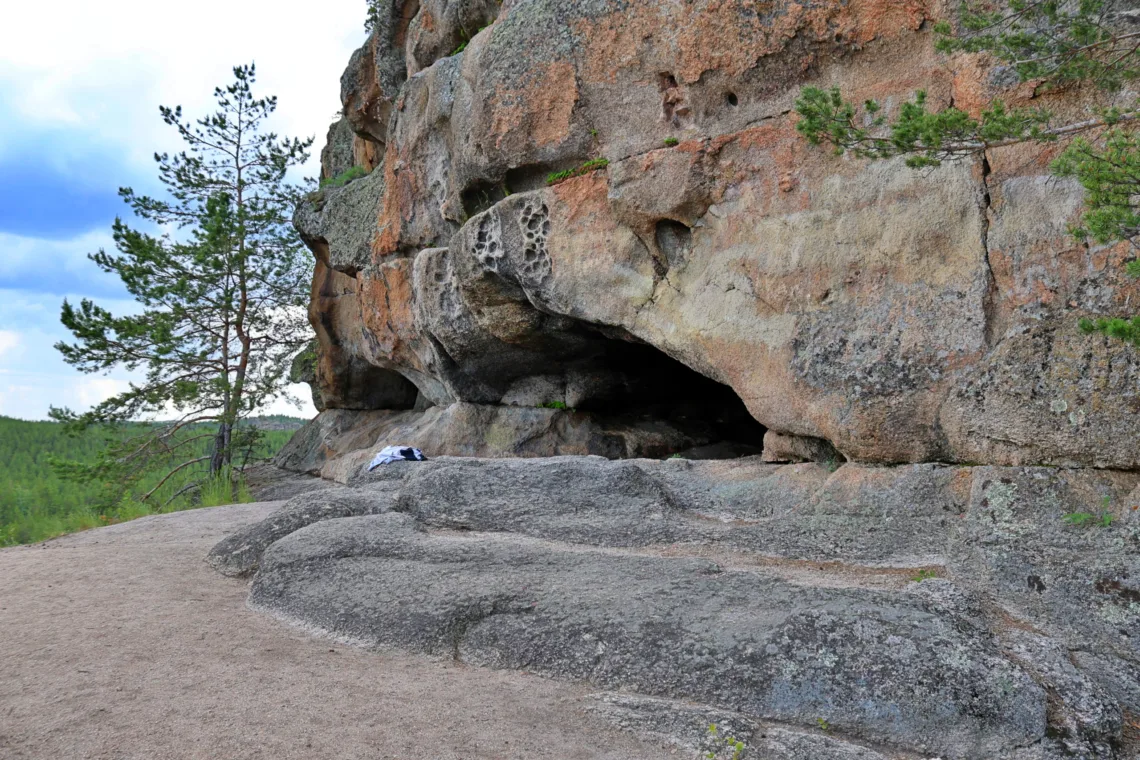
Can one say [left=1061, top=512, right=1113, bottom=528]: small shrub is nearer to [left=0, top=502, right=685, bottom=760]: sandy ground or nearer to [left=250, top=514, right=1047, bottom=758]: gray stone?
[left=250, top=514, right=1047, bottom=758]: gray stone

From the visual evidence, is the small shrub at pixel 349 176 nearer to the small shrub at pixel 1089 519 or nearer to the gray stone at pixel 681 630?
the gray stone at pixel 681 630

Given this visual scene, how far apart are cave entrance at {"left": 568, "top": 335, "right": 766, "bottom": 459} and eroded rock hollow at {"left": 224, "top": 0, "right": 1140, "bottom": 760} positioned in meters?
0.55

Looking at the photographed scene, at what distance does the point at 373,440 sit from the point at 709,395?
758 centimetres

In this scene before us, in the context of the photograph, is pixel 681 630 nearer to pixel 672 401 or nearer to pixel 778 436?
pixel 778 436

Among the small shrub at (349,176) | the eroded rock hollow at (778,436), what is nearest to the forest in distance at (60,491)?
the small shrub at (349,176)

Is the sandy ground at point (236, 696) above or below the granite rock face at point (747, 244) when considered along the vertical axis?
below

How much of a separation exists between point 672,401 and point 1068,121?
335 inches

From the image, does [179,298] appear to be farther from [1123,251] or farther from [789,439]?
[1123,251]

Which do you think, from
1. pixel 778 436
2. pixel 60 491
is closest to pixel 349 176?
pixel 778 436

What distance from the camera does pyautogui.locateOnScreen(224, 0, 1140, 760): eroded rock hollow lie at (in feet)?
14.6

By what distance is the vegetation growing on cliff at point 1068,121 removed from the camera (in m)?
4.41

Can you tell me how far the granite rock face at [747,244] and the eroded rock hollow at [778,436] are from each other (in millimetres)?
30

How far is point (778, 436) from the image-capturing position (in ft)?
26.7

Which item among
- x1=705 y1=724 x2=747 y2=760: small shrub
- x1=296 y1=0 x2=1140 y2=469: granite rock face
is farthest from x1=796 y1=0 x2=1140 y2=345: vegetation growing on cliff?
x1=705 y1=724 x2=747 y2=760: small shrub
